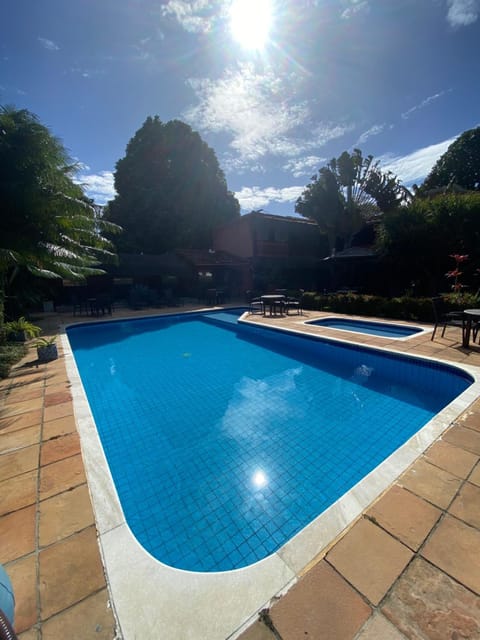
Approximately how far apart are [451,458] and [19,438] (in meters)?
5.05

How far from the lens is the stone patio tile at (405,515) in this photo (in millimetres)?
1967

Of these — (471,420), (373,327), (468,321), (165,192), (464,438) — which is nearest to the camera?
(464,438)

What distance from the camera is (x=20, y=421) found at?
3.78 m

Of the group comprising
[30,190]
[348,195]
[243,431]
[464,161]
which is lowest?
[243,431]

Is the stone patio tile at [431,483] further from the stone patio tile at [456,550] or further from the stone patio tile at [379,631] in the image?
the stone patio tile at [379,631]

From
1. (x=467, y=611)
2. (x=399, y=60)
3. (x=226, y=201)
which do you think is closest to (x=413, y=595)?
(x=467, y=611)

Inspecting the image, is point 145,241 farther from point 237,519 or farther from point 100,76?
point 237,519

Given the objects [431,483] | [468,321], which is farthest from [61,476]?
[468,321]

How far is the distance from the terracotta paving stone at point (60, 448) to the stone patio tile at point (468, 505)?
3.78 metres

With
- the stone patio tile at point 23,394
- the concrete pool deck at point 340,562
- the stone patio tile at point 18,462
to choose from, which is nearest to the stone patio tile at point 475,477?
the concrete pool deck at point 340,562

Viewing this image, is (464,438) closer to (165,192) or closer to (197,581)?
(197,581)

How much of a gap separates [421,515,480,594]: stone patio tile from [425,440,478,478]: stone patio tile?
2.27 feet

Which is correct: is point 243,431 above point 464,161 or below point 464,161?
below

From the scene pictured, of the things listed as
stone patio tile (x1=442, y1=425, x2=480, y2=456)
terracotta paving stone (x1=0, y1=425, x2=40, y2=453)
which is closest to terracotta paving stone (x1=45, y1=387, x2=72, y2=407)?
terracotta paving stone (x1=0, y1=425, x2=40, y2=453)
